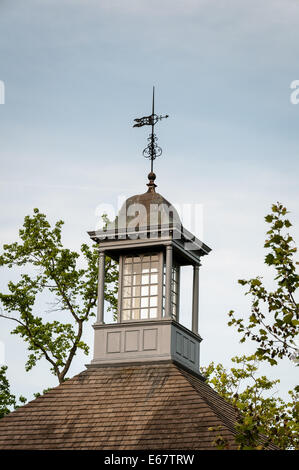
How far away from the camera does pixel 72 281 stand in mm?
33844

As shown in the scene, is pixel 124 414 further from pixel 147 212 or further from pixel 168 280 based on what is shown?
pixel 147 212

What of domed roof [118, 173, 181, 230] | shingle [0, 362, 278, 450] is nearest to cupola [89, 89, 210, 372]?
domed roof [118, 173, 181, 230]

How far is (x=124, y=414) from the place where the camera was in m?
20.6

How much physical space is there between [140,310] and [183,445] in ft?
16.4

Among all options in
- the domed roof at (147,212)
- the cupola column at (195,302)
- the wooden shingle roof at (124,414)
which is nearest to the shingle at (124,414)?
the wooden shingle roof at (124,414)

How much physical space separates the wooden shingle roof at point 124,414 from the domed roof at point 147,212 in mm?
3393

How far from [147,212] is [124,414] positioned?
5.40m

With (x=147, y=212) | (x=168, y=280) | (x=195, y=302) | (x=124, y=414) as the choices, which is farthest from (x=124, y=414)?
(x=147, y=212)

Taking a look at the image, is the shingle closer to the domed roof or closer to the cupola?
the cupola

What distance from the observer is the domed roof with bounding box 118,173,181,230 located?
23.5 metres

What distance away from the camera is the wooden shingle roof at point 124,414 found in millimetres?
19562

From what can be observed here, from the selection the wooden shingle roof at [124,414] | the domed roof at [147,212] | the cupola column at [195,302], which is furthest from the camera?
the cupola column at [195,302]

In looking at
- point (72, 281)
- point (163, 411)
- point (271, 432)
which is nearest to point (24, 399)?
point (72, 281)

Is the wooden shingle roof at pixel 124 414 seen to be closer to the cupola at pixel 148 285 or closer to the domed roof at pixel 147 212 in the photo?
the cupola at pixel 148 285
